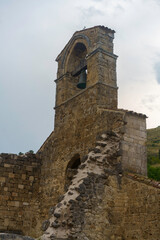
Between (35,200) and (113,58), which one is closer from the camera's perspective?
(113,58)

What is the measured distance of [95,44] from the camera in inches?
430

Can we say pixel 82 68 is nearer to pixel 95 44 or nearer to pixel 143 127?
pixel 95 44

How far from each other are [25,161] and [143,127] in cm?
530

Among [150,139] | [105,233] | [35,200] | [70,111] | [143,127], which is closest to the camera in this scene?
[105,233]

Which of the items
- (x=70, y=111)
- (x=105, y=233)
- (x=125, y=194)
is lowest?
(x=105, y=233)

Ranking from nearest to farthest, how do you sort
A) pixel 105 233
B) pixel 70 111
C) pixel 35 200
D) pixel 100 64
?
pixel 105 233 → pixel 100 64 → pixel 70 111 → pixel 35 200

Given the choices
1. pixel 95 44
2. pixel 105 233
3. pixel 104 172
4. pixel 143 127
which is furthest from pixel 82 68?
pixel 105 233

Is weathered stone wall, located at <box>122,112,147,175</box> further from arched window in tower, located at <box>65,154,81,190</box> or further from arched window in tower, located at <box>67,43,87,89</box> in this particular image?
arched window in tower, located at <box>67,43,87,89</box>

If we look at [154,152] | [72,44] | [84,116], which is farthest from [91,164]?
[154,152]

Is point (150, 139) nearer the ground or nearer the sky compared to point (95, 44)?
nearer the sky

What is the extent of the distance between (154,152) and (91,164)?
116 feet

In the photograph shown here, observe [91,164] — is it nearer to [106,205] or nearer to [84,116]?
[106,205]

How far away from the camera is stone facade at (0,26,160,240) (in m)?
7.43

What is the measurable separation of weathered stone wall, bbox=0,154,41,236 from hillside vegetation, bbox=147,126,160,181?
50.8 ft
